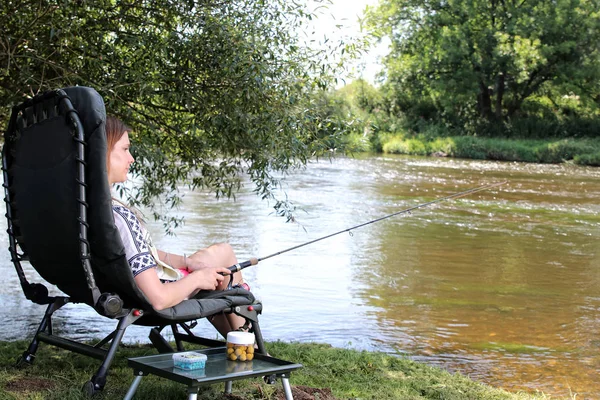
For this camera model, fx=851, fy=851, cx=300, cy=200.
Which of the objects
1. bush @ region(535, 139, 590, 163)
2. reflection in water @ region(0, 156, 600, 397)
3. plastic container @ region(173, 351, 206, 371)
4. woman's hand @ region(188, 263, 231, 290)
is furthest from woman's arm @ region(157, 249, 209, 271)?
bush @ region(535, 139, 590, 163)

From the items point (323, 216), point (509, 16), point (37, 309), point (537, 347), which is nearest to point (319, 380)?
point (537, 347)

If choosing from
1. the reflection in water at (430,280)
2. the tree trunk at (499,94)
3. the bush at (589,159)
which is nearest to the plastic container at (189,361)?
the reflection in water at (430,280)

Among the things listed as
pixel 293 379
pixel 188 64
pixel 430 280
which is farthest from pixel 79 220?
pixel 430 280

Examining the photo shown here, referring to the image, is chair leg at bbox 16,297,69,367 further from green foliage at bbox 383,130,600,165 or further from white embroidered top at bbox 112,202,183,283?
green foliage at bbox 383,130,600,165

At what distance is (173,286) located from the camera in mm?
3791

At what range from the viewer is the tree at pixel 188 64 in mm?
5633

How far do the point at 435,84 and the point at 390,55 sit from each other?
421 cm

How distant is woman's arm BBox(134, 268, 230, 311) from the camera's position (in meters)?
3.65

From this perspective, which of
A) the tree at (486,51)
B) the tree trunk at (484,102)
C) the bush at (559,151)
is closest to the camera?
the bush at (559,151)

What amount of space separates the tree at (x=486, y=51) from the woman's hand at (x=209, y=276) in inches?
1383

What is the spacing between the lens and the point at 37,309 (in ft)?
25.1

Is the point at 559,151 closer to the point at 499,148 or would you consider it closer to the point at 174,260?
the point at 499,148

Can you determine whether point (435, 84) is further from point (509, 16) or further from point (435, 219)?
point (435, 219)

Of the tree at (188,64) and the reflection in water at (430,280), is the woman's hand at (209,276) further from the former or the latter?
the reflection in water at (430,280)
